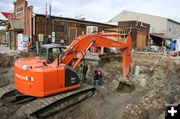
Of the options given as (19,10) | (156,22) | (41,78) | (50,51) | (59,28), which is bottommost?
(41,78)

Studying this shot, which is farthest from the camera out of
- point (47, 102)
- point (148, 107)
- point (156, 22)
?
point (156, 22)

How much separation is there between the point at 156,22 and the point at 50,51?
1352 inches

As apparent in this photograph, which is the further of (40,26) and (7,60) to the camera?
(40,26)

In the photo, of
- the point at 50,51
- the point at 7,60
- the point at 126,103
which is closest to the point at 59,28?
the point at 7,60

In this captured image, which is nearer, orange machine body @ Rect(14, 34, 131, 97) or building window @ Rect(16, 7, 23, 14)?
orange machine body @ Rect(14, 34, 131, 97)

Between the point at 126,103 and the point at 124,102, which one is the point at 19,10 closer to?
the point at 124,102

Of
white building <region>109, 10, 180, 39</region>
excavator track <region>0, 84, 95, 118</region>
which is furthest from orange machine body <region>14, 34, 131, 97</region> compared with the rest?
white building <region>109, 10, 180, 39</region>

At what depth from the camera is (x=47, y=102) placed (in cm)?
742

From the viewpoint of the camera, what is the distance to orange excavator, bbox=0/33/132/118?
7465 mm

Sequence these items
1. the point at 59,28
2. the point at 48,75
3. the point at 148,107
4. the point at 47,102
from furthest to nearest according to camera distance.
Answer: the point at 59,28, the point at 48,75, the point at 47,102, the point at 148,107

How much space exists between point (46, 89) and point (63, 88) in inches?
29.4

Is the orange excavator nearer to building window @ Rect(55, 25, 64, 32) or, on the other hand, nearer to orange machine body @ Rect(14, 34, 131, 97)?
orange machine body @ Rect(14, 34, 131, 97)

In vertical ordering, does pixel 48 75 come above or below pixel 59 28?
below

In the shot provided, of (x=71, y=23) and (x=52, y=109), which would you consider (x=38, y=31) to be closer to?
(x=71, y=23)
